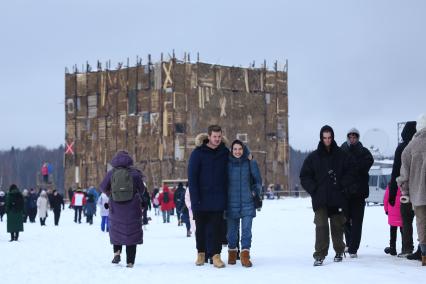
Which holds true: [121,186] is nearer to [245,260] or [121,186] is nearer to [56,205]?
[245,260]

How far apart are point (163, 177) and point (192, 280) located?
43503 millimetres

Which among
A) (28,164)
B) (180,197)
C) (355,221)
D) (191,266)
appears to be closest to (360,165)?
(355,221)

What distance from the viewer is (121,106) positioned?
184ft

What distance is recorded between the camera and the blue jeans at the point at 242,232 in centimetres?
1130

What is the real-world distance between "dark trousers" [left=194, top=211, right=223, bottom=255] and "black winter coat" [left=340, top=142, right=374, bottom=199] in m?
1.64

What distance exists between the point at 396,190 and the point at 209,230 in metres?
2.32

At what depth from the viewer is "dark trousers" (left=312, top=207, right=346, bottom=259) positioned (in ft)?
35.8

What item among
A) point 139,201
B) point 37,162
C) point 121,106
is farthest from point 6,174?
point 139,201

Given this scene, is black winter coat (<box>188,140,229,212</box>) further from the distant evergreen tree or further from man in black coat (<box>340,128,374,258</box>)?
the distant evergreen tree

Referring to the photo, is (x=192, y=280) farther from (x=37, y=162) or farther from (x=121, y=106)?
(x=37, y=162)

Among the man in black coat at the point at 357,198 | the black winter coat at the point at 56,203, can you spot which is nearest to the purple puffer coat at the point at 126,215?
the man in black coat at the point at 357,198

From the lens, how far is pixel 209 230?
452 inches

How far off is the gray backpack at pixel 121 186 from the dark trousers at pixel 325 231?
242 centimetres

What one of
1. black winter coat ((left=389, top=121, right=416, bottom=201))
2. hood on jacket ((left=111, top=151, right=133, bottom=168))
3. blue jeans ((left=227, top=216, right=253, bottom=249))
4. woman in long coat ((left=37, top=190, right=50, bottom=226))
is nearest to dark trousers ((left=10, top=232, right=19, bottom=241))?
woman in long coat ((left=37, top=190, right=50, bottom=226))
